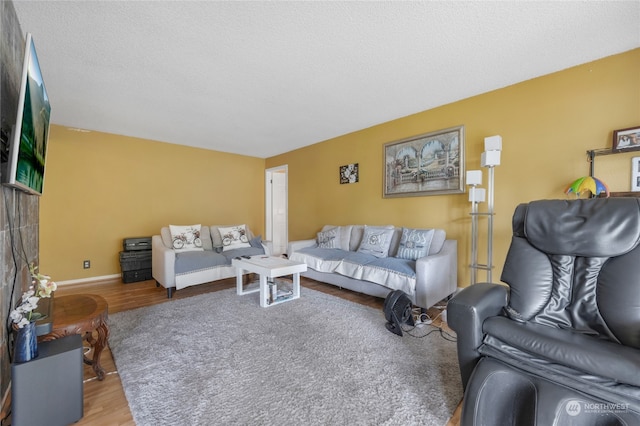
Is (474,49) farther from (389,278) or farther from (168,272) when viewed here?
(168,272)

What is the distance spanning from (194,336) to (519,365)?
230 centimetres

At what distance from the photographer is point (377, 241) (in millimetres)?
3504

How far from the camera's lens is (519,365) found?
124 centimetres

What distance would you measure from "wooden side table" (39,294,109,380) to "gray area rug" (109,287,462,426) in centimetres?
26

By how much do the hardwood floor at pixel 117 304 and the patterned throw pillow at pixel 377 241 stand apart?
0.58 m

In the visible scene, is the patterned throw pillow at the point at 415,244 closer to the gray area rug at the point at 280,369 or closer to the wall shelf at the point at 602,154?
the gray area rug at the point at 280,369

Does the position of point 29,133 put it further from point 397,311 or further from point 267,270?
point 397,311

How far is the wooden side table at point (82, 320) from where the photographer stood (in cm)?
143

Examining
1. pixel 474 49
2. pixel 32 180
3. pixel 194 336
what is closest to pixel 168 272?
pixel 194 336

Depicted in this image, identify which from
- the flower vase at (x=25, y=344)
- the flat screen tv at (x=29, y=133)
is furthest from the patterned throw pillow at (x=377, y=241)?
the flat screen tv at (x=29, y=133)

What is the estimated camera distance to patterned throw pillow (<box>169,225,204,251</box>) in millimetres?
3900

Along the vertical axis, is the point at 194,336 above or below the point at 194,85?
below

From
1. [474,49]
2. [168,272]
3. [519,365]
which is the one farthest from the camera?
[168,272]

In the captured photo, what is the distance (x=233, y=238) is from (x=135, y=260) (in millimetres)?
1478
